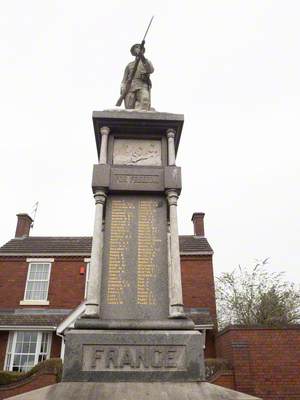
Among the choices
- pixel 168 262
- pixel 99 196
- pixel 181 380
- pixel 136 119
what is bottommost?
pixel 181 380

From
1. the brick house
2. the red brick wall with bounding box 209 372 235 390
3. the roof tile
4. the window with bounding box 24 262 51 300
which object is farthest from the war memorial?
the window with bounding box 24 262 51 300

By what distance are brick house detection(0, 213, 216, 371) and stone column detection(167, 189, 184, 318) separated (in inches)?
562

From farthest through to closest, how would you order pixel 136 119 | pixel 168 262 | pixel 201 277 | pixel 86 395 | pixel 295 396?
pixel 201 277 → pixel 295 396 → pixel 136 119 → pixel 168 262 → pixel 86 395

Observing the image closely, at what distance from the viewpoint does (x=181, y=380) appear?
5379 millimetres

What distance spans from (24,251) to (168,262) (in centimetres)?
1918

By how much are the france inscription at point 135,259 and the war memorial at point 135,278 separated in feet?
0.06

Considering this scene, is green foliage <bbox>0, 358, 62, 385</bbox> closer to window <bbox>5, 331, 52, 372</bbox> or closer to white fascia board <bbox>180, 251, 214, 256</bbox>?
window <bbox>5, 331, 52, 372</bbox>

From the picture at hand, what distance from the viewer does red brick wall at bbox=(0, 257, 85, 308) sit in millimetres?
22047

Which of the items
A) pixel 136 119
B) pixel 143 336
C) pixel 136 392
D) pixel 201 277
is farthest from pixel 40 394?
pixel 201 277

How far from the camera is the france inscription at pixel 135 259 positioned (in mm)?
6270

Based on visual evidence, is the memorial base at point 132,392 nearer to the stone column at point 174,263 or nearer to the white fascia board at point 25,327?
the stone column at point 174,263

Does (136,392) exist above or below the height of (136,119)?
below

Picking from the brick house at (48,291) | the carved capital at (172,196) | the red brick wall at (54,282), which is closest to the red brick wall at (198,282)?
the brick house at (48,291)

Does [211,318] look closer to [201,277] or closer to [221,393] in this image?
[201,277]
